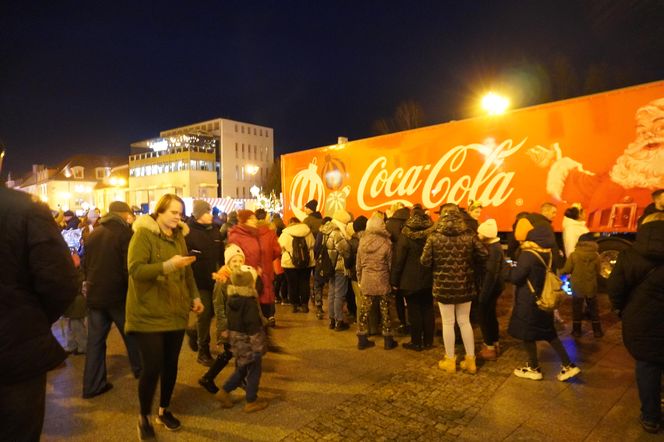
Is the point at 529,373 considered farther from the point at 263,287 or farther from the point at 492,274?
the point at 263,287

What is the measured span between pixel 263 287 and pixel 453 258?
7.25 ft

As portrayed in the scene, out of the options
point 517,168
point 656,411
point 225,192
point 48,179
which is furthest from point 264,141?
point 656,411

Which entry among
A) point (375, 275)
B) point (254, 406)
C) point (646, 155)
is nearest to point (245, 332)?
point (254, 406)

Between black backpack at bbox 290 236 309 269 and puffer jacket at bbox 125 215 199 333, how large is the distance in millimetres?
4033

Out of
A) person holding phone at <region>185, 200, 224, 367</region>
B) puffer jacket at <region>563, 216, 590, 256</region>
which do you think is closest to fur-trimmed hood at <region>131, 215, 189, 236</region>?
person holding phone at <region>185, 200, 224, 367</region>

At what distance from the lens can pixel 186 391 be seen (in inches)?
182

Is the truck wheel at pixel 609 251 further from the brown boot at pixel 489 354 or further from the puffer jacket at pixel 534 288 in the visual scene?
the puffer jacket at pixel 534 288

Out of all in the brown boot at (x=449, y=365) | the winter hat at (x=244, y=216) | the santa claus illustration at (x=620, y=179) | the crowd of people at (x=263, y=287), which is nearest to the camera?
the crowd of people at (x=263, y=287)

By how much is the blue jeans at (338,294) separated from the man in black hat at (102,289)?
3196 mm

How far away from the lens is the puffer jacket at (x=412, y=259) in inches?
219

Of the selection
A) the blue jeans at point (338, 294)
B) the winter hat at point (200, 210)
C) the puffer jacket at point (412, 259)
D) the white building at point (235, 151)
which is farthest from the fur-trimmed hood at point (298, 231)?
the white building at point (235, 151)

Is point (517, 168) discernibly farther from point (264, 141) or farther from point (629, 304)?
point (264, 141)

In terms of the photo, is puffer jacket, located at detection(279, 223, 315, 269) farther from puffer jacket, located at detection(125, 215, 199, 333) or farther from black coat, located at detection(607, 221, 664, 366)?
black coat, located at detection(607, 221, 664, 366)

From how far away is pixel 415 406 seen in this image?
13.6 ft
